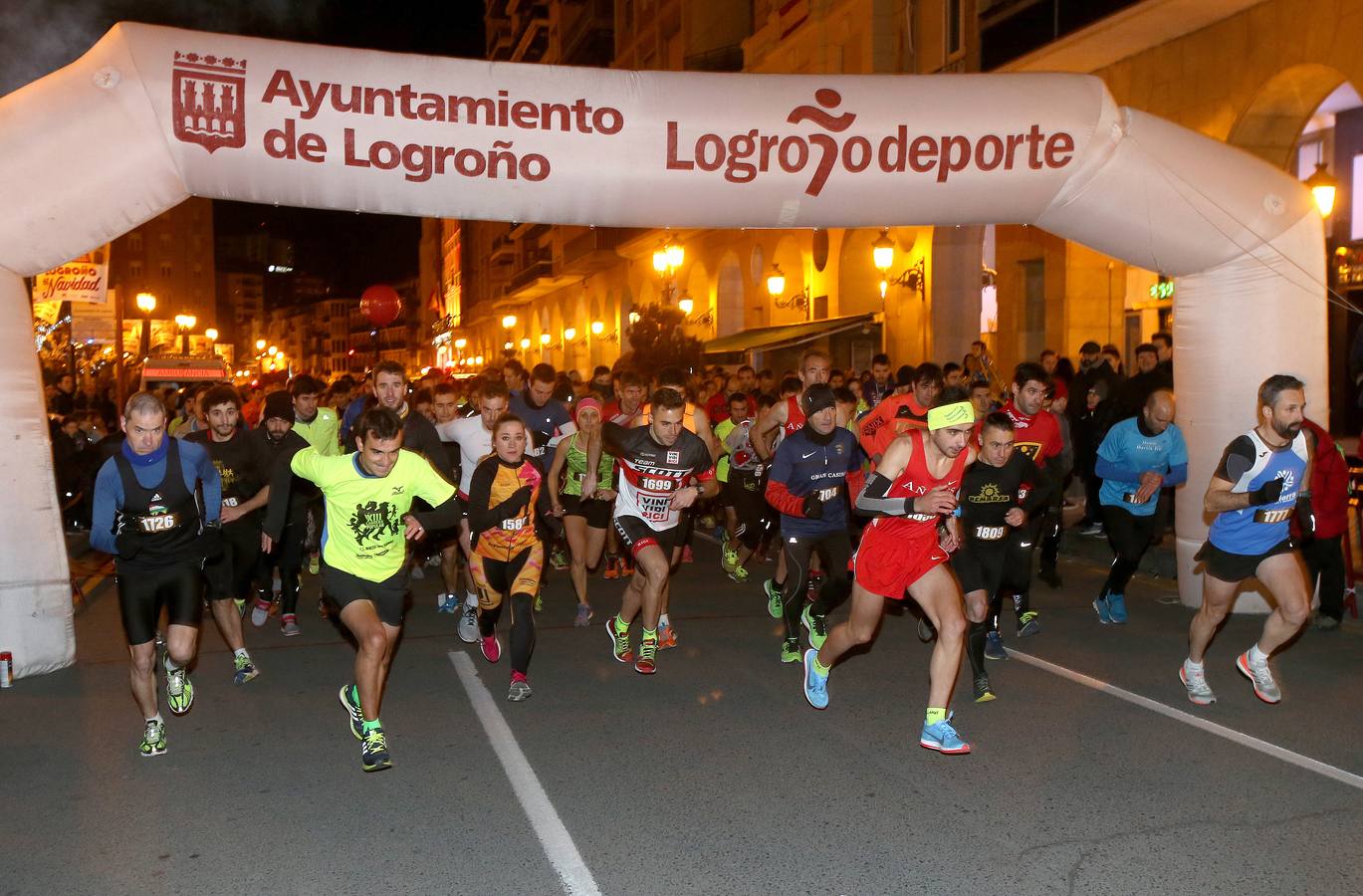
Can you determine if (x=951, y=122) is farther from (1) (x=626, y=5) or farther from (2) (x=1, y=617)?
(1) (x=626, y=5)

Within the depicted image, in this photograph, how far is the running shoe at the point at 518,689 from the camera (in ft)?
22.9

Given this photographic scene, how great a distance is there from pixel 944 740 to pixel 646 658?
8.06 ft

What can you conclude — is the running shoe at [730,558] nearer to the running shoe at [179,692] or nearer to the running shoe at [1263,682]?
the running shoe at [1263,682]

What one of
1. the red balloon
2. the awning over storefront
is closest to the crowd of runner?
the awning over storefront

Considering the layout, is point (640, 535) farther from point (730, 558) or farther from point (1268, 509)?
point (730, 558)

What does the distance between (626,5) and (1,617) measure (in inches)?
1711

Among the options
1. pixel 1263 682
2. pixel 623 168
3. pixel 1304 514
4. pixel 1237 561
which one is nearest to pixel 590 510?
pixel 623 168

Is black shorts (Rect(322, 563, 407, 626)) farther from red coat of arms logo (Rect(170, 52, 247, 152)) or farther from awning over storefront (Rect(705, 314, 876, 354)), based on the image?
awning over storefront (Rect(705, 314, 876, 354))

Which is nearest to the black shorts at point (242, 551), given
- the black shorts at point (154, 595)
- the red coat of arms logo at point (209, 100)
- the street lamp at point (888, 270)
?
the black shorts at point (154, 595)

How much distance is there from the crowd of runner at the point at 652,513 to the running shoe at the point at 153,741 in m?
0.01

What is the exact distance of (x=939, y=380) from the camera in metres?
10.3

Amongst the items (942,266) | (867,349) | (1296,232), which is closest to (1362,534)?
(1296,232)

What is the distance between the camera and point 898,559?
20.0ft

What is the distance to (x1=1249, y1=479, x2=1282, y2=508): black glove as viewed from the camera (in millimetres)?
6207
